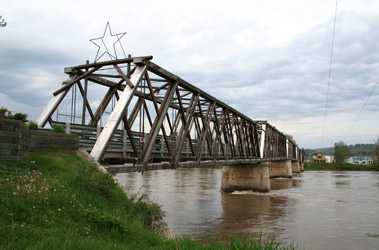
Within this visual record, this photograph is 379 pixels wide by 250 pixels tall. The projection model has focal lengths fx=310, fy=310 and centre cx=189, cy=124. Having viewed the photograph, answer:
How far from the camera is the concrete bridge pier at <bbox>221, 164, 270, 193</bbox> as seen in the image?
129 ft

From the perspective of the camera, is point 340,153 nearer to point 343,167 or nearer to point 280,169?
point 343,167

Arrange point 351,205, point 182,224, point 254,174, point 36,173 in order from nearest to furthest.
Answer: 1. point 36,173
2. point 182,224
3. point 351,205
4. point 254,174

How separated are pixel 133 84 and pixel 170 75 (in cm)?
425

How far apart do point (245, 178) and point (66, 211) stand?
34.9 m

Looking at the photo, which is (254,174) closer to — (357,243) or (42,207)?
(357,243)

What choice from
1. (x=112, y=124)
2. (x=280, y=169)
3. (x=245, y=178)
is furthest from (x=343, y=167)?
(x=112, y=124)

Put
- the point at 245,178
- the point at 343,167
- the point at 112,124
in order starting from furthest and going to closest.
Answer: the point at 343,167, the point at 245,178, the point at 112,124

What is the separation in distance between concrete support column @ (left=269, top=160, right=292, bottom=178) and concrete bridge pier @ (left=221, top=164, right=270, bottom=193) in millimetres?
31890

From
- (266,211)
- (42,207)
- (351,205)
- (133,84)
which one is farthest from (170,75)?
(351,205)

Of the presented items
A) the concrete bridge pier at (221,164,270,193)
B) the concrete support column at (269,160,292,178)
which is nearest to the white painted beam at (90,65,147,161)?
the concrete bridge pier at (221,164,270,193)

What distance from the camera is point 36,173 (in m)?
8.55

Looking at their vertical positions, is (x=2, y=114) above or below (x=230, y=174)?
above

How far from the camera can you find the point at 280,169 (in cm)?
7156

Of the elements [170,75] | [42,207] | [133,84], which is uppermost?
[170,75]
